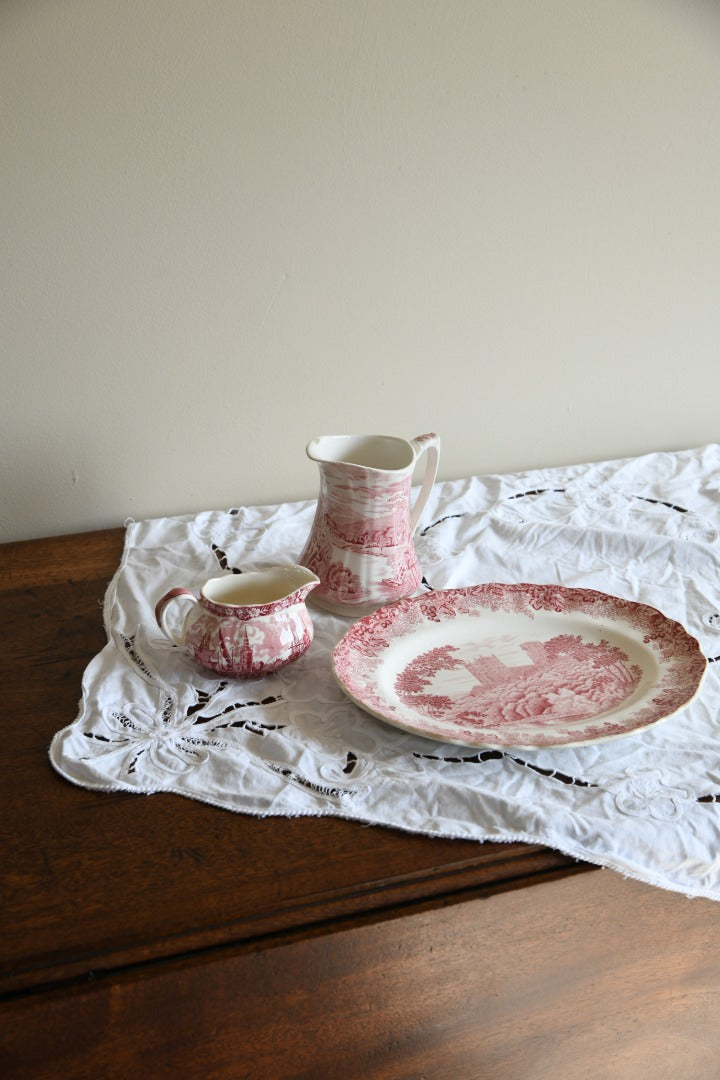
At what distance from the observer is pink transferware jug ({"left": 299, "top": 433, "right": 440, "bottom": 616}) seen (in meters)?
0.80

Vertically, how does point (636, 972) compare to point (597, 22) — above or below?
below

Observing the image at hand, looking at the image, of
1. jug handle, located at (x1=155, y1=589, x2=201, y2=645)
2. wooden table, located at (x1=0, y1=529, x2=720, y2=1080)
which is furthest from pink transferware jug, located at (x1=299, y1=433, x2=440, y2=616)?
wooden table, located at (x1=0, y1=529, x2=720, y2=1080)

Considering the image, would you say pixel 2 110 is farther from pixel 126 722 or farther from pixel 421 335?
pixel 126 722

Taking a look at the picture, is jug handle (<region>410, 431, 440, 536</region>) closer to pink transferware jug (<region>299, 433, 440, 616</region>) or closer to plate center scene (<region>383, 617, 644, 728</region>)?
pink transferware jug (<region>299, 433, 440, 616</region>)

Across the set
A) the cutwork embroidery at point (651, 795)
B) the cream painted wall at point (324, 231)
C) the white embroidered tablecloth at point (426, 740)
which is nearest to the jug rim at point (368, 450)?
the white embroidered tablecloth at point (426, 740)

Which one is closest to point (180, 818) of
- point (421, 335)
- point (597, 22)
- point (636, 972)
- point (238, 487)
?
point (636, 972)

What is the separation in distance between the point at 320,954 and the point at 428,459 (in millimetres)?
456

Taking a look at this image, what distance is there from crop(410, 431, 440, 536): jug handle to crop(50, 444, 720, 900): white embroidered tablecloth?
6cm

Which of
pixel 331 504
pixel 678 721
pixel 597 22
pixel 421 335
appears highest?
pixel 597 22

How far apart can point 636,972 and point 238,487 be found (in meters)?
0.68

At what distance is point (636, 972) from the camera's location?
60cm

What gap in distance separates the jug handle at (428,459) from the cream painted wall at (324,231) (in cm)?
25

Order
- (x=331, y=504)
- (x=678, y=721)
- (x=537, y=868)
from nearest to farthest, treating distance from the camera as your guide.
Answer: (x=537, y=868) → (x=678, y=721) → (x=331, y=504)

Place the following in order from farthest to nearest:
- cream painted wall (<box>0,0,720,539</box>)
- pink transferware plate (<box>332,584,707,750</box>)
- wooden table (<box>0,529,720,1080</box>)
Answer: cream painted wall (<box>0,0,720,539</box>) < pink transferware plate (<box>332,584,707,750</box>) < wooden table (<box>0,529,720,1080</box>)
